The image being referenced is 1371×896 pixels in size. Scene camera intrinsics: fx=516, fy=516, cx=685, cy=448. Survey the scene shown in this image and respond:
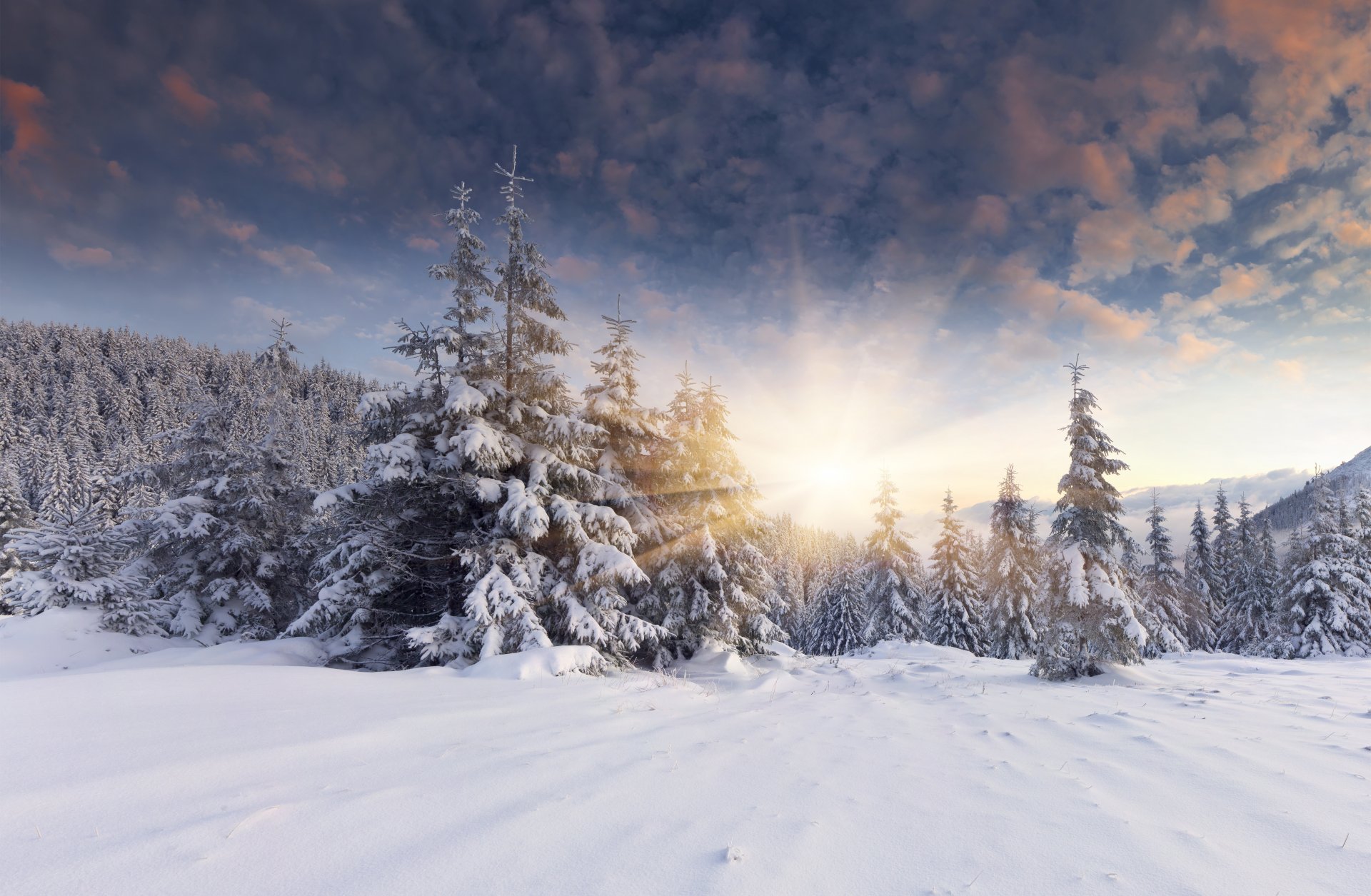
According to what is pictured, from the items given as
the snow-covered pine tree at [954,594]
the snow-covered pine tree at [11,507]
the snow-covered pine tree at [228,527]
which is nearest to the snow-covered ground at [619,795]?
the snow-covered pine tree at [228,527]

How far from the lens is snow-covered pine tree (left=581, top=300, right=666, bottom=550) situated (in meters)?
14.6

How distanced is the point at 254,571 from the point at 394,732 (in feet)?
54.9

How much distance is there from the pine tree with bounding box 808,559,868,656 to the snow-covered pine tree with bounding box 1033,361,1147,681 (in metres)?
A: 26.6

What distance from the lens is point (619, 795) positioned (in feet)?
12.2

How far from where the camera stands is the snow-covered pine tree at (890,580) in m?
33.4

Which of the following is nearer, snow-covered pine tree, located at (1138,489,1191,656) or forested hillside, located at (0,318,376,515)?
snow-covered pine tree, located at (1138,489,1191,656)

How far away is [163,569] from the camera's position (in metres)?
16.4

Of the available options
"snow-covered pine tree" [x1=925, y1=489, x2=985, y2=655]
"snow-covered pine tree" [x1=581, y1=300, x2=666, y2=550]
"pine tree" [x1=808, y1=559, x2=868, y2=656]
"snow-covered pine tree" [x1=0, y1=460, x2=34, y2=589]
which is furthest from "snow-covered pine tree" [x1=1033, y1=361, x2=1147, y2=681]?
"snow-covered pine tree" [x1=0, y1=460, x2=34, y2=589]

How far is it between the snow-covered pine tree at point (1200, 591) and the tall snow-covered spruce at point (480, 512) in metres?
47.8

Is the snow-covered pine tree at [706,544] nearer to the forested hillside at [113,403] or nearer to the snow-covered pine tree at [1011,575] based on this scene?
the forested hillside at [113,403]

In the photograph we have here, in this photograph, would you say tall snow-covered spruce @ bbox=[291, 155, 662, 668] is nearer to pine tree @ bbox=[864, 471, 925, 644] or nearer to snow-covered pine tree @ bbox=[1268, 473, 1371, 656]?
pine tree @ bbox=[864, 471, 925, 644]

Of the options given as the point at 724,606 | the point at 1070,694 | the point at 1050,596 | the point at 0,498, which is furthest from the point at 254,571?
the point at 0,498

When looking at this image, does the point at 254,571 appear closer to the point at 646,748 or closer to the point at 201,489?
the point at 201,489

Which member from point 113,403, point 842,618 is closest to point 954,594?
point 842,618
